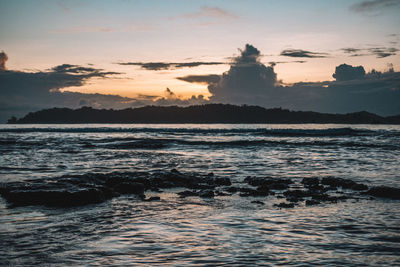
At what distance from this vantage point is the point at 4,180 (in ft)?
54.7

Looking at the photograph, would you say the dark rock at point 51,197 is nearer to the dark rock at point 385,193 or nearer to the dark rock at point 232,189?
the dark rock at point 232,189

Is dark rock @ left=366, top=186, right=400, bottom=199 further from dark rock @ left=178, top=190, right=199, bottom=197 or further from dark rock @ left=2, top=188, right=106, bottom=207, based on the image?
dark rock @ left=2, top=188, right=106, bottom=207

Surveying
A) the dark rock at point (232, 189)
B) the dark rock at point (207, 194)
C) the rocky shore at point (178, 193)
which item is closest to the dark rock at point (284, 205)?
the rocky shore at point (178, 193)

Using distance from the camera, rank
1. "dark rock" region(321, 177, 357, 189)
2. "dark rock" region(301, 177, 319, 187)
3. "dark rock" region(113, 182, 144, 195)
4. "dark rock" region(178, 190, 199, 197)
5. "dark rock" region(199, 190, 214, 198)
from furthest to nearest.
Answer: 1. "dark rock" region(301, 177, 319, 187)
2. "dark rock" region(321, 177, 357, 189)
3. "dark rock" region(113, 182, 144, 195)
4. "dark rock" region(178, 190, 199, 197)
5. "dark rock" region(199, 190, 214, 198)

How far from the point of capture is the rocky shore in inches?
464

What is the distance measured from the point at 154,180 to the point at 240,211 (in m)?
6.58

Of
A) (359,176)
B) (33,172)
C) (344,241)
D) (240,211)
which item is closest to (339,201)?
(240,211)

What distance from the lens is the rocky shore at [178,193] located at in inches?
464

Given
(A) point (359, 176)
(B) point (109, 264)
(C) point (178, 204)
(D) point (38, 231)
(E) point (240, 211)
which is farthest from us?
(A) point (359, 176)

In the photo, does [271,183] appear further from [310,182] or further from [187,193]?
[187,193]

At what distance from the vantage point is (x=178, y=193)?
1378 centimetres

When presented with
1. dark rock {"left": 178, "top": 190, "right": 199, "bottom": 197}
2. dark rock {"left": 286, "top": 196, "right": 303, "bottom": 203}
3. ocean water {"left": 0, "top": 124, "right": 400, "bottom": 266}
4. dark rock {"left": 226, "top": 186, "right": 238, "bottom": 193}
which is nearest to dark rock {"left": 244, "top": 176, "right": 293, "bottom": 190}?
dark rock {"left": 226, "top": 186, "right": 238, "bottom": 193}

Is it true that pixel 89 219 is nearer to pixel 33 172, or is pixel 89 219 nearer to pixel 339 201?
pixel 339 201

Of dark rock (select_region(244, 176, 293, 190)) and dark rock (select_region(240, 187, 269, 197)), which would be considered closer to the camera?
dark rock (select_region(240, 187, 269, 197))
